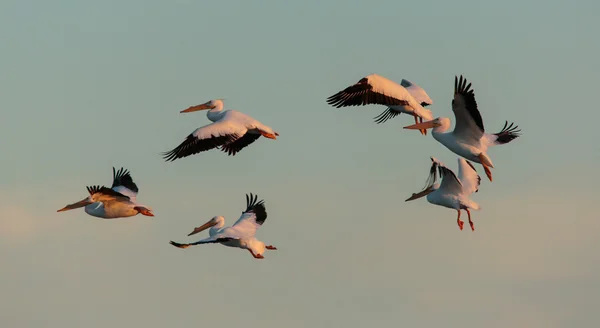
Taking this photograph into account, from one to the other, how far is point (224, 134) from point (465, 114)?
426 cm

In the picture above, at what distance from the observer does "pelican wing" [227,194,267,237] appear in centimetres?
2770

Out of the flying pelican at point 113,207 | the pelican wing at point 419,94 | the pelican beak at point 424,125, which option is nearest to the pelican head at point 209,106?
the flying pelican at point 113,207

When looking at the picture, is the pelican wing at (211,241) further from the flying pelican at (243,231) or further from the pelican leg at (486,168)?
the pelican leg at (486,168)

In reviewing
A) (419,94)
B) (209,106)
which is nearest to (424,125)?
(419,94)

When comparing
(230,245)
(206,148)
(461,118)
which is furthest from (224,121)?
(461,118)

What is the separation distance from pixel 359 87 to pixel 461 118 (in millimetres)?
2131

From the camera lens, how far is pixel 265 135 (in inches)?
1054

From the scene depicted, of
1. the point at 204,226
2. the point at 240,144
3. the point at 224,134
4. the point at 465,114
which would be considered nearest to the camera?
the point at 465,114

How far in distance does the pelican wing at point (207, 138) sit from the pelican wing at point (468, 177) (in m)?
4.12

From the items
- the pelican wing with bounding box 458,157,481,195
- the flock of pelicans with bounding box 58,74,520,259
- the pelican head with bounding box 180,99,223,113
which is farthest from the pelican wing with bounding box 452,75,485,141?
the pelican head with bounding box 180,99,223,113

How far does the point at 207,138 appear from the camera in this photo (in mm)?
26266

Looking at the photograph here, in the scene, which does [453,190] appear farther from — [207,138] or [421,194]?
[207,138]

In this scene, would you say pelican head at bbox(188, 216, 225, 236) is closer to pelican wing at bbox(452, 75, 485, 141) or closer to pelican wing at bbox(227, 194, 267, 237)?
pelican wing at bbox(227, 194, 267, 237)

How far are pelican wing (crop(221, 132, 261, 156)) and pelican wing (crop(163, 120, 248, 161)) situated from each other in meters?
0.74
